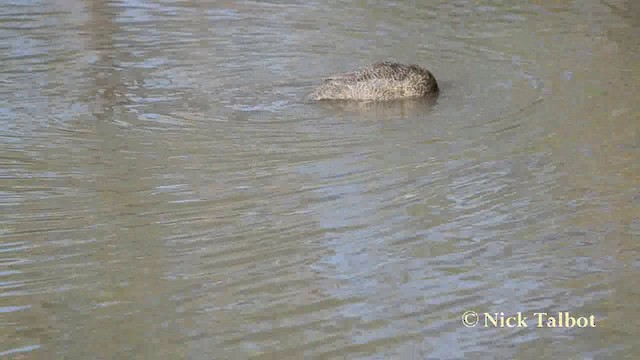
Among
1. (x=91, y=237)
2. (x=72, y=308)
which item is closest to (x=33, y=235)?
(x=91, y=237)

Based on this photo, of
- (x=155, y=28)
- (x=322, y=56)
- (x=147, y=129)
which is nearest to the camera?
(x=147, y=129)

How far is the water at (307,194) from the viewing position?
666cm

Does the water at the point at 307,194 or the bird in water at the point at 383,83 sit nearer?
the water at the point at 307,194

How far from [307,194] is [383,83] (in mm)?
3426

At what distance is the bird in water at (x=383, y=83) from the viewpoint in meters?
11.8

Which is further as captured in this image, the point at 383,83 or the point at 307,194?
the point at 383,83

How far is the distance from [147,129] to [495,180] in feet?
10.4

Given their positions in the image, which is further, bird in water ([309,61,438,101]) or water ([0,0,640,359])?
bird in water ([309,61,438,101])

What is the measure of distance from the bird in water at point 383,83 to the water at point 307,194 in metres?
0.15

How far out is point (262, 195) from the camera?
8.78m

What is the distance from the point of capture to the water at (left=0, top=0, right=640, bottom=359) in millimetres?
6664

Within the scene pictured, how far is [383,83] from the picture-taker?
12.0 meters

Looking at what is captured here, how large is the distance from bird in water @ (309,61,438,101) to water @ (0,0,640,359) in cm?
15

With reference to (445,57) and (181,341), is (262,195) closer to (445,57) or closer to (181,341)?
(181,341)
